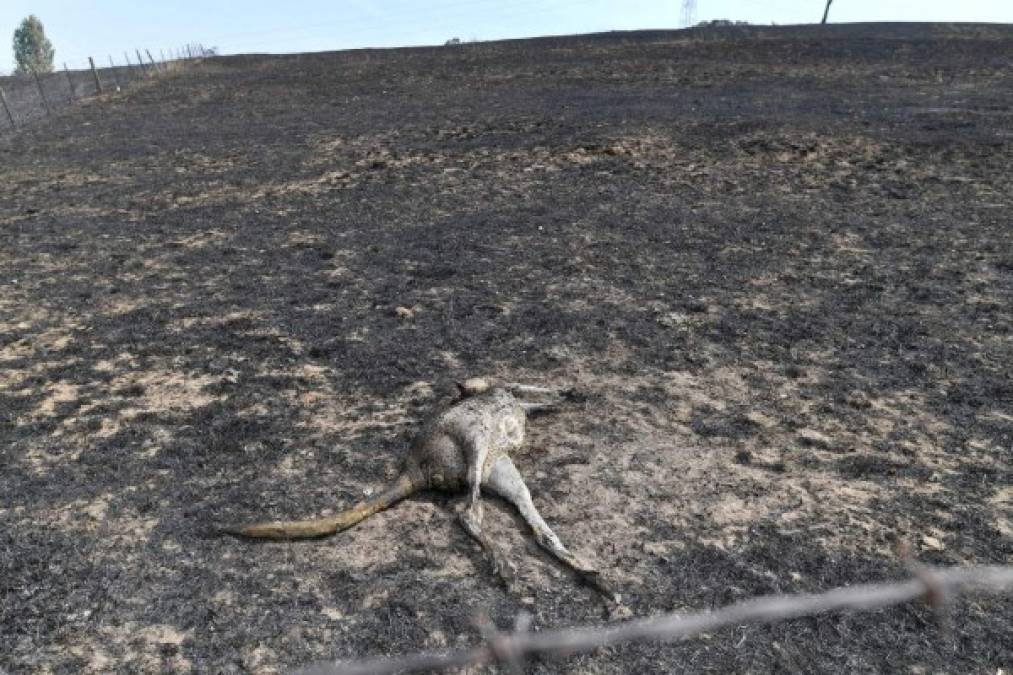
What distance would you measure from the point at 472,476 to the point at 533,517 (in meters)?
0.37

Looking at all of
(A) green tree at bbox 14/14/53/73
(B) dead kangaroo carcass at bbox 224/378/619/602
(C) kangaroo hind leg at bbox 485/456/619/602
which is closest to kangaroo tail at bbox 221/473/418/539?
(B) dead kangaroo carcass at bbox 224/378/619/602

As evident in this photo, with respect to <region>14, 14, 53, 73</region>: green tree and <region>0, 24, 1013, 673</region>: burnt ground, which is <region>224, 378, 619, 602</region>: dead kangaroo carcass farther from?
<region>14, 14, 53, 73</region>: green tree

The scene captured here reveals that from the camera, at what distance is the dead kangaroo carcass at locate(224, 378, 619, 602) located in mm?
3473

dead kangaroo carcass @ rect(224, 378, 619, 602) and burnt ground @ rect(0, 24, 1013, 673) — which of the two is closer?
burnt ground @ rect(0, 24, 1013, 673)

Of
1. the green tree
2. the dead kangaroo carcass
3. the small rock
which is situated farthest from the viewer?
the green tree

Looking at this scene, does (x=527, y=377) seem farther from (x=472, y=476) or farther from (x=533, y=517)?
(x=533, y=517)

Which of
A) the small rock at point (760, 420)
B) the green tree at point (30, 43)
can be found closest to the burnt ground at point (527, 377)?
the small rock at point (760, 420)

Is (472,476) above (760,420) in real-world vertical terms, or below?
above

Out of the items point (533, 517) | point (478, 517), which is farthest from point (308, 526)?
point (533, 517)

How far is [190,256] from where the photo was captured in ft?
25.1

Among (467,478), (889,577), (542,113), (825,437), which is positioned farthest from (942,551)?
(542,113)

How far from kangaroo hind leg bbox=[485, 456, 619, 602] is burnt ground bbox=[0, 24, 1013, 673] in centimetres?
7

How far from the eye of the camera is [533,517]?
3598 mm

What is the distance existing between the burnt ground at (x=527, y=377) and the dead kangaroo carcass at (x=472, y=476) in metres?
0.08
